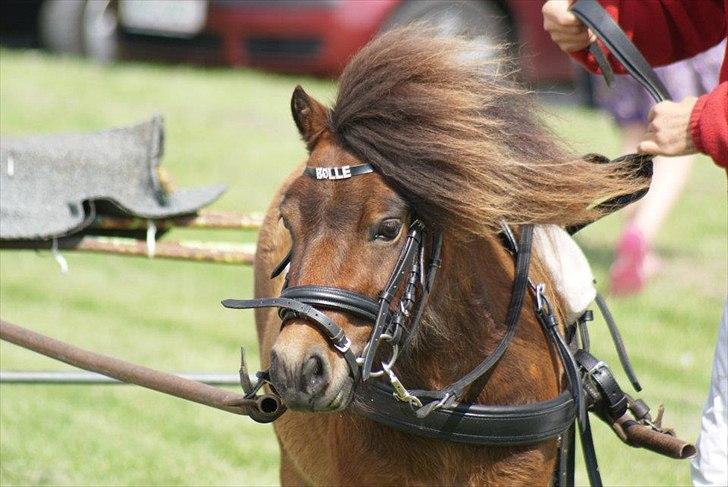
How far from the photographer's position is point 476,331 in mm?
2594

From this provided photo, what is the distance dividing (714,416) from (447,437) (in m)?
0.68

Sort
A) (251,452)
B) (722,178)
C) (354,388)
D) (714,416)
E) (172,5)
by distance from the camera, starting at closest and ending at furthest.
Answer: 1. (354,388)
2. (714,416)
3. (251,452)
4. (722,178)
5. (172,5)

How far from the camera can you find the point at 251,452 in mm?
4777

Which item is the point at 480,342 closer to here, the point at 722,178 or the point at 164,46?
the point at 722,178

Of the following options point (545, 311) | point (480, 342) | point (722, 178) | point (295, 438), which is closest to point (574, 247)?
point (545, 311)

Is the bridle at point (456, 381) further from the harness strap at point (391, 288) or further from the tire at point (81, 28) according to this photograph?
the tire at point (81, 28)

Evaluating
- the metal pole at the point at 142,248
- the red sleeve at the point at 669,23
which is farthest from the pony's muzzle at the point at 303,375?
the metal pole at the point at 142,248

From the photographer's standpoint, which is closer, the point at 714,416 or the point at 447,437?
the point at 447,437

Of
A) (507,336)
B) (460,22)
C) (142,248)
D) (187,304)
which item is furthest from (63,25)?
(507,336)

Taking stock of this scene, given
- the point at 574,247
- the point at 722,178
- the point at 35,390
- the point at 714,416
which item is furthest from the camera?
the point at 722,178

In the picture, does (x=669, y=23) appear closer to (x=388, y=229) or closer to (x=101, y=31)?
(x=388, y=229)

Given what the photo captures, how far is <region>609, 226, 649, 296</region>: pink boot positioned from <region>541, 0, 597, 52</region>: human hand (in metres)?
3.66

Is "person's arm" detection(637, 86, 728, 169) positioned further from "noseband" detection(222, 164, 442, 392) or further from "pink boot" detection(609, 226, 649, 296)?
"pink boot" detection(609, 226, 649, 296)

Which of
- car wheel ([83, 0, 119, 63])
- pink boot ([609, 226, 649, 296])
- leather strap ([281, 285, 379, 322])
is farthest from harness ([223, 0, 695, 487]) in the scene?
car wheel ([83, 0, 119, 63])
